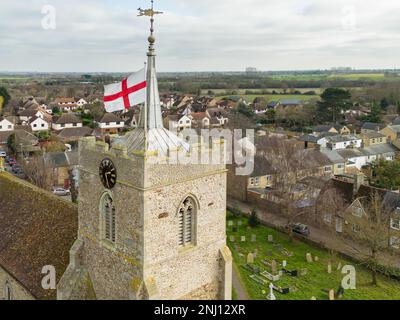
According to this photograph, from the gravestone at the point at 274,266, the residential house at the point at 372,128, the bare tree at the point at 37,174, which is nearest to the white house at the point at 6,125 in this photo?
the bare tree at the point at 37,174

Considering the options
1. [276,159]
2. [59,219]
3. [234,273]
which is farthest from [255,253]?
[59,219]

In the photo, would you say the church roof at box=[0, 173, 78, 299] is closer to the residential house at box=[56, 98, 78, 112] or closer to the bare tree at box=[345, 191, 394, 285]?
the bare tree at box=[345, 191, 394, 285]

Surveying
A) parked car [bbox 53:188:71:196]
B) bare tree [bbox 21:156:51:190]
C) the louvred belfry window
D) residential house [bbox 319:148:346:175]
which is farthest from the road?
the louvred belfry window

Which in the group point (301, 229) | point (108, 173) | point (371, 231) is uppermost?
point (108, 173)

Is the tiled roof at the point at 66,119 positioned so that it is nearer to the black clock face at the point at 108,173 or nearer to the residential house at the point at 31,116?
the residential house at the point at 31,116

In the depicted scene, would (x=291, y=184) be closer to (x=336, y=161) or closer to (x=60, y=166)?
Result: (x=336, y=161)

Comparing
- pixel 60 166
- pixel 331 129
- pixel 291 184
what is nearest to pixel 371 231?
pixel 291 184
